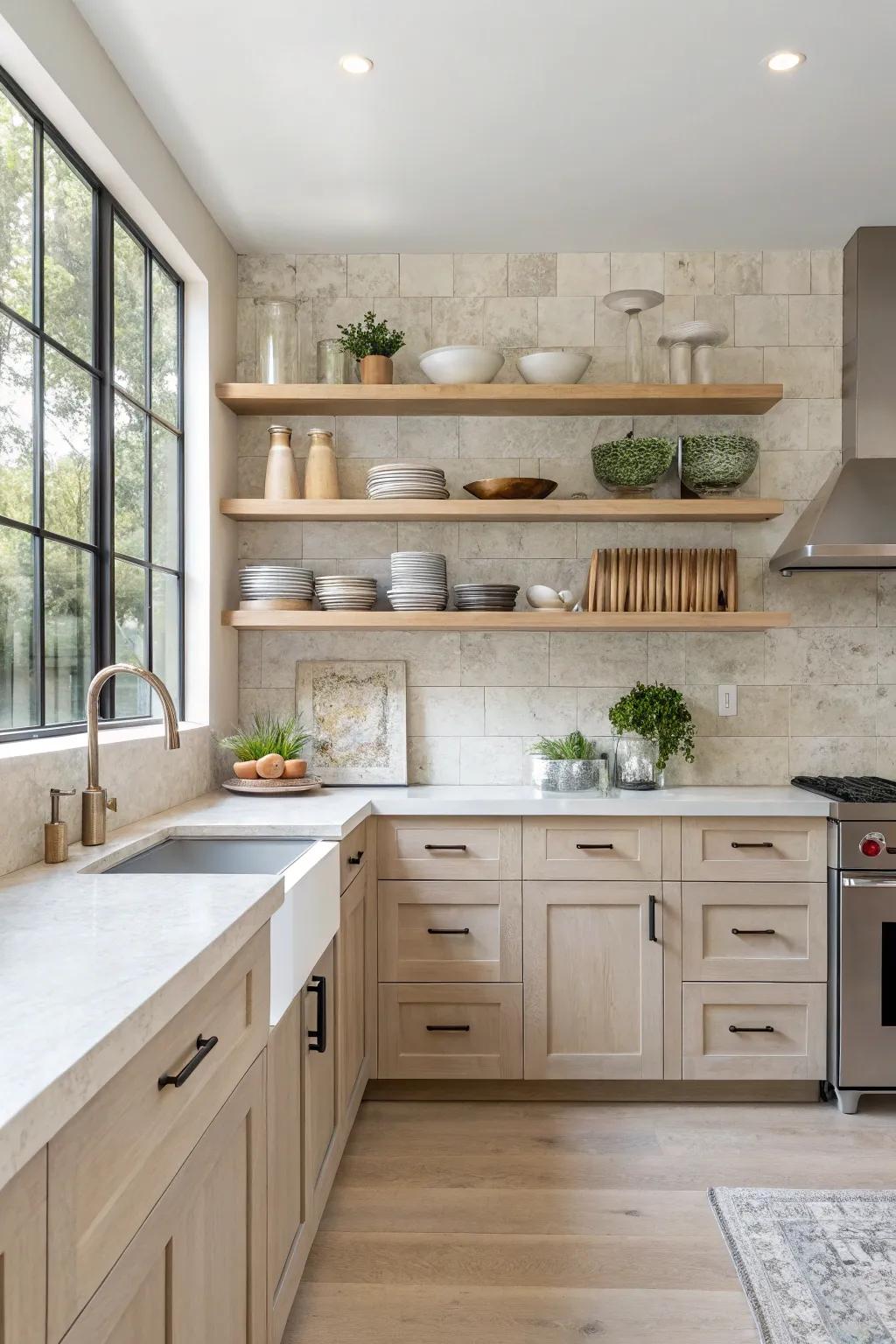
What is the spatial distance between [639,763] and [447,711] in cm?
68

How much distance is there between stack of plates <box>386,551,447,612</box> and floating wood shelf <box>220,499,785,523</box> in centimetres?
14

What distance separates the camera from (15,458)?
2078 millimetres

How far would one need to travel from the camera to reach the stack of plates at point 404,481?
3.24m

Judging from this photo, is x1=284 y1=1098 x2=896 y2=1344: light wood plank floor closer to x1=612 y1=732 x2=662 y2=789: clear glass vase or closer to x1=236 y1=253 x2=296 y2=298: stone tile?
x1=612 y1=732 x2=662 y2=789: clear glass vase

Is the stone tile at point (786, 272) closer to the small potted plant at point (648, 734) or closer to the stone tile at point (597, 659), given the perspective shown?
the stone tile at point (597, 659)

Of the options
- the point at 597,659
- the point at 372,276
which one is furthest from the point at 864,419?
the point at 372,276

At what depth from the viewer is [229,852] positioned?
7.91 feet

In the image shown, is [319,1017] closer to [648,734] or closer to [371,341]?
[648,734]

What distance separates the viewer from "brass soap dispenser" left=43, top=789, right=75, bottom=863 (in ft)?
6.37

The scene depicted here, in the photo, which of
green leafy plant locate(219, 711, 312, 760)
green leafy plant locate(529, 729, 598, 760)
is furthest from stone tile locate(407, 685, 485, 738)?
green leafy plant locate(219, 711, 312, 760)

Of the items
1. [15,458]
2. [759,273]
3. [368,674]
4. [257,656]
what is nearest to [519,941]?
[368,674]

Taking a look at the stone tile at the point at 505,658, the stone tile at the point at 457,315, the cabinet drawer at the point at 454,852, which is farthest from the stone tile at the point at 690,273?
the cabinet drawer at the point at 454,852

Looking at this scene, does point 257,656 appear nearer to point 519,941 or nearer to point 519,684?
point 519,684

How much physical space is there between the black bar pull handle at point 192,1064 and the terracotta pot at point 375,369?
96.3 inches
